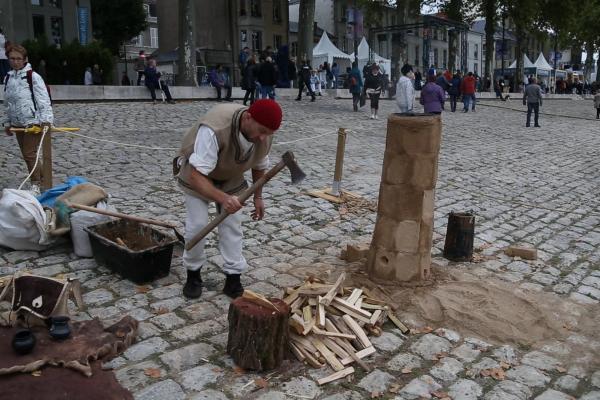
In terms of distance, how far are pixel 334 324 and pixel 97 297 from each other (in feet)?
6.57

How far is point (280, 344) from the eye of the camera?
3684mm

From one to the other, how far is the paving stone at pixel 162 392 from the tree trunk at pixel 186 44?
22.5 m

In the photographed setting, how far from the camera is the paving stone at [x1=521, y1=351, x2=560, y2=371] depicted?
3.89 meters

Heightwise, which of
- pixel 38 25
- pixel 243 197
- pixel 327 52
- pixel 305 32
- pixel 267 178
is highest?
pixel 38 25

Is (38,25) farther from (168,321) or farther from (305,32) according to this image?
(168,321)

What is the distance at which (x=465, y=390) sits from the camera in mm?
3586

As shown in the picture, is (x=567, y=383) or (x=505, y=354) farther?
(x=505, y=354)

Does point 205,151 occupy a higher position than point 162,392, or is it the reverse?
point 205,151

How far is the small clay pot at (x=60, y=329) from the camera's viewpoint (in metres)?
3.78

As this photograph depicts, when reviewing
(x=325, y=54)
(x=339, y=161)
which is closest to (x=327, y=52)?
(x=325, y=54)

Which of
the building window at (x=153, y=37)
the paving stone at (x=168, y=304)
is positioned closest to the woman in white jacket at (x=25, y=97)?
the paving stone at (x=168, y=304)

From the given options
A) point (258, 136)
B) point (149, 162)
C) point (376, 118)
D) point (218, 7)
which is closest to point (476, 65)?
point (218, 7)

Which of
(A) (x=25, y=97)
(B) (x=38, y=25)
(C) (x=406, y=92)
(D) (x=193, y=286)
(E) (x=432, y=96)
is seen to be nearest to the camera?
(D) (x=193, y=286)

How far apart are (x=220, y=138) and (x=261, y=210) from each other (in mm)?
873
